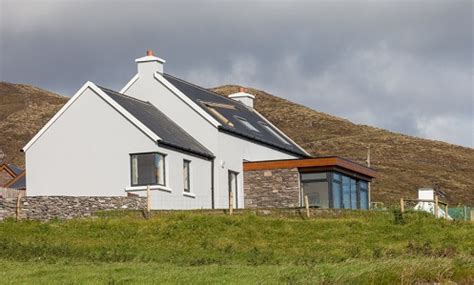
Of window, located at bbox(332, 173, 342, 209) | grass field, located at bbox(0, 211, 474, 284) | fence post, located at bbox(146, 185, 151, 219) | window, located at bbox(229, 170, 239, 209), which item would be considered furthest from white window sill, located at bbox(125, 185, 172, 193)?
window, located at bbox(332, 173, 342, 209)

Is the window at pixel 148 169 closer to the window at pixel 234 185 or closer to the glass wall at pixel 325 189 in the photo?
the window at pixel 234 185

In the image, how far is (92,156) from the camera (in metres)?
41.4

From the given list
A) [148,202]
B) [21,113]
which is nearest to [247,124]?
[148,202]

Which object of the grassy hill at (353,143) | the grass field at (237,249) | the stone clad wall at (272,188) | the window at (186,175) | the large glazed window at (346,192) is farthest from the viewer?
the grassy hill at (353,143)

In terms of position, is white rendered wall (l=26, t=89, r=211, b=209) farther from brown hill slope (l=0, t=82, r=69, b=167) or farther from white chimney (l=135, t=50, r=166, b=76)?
brown hill slope (l=0, t=82, r=69, b=167)

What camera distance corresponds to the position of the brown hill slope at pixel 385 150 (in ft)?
281

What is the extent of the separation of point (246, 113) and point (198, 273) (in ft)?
107

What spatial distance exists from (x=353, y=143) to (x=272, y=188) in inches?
2502

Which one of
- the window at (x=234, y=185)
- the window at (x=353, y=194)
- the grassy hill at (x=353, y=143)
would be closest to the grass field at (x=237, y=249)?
the window at (x=234, y=185)

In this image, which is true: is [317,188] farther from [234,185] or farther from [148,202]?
[148,202]

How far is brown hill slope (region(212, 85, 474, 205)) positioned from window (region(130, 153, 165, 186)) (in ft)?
129

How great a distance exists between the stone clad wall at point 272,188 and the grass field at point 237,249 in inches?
250

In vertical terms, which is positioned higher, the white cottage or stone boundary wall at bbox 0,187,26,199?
the white cottage

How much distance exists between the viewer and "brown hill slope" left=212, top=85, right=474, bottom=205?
3374 inches
